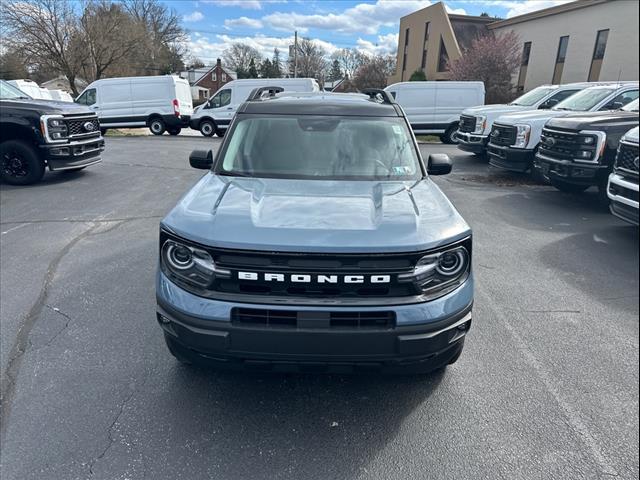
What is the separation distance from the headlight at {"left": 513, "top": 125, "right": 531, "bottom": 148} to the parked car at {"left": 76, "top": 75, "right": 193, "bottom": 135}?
51.4ft

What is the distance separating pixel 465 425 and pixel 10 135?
30.4 feet

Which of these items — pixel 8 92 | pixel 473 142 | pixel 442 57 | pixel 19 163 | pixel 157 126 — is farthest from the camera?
pixel 442 57

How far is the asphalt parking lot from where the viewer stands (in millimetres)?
2252

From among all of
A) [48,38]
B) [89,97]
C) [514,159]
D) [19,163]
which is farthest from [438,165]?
[48,38]

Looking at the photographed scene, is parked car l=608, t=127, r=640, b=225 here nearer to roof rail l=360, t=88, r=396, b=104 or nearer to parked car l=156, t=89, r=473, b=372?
parked car l=156, t=89, r=473, b=372

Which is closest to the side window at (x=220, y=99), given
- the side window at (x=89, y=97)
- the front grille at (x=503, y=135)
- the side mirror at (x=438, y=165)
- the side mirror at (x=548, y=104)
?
the side window at (x=89, y=97)

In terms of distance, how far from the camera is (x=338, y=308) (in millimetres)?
2195

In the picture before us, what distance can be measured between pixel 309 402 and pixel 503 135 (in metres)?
8.55

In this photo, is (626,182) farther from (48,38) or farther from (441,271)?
(48,38)

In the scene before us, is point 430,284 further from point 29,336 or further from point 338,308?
point 29,336

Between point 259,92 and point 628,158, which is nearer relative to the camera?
point 628,158

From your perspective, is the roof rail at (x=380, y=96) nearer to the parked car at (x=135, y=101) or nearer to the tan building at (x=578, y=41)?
the tan building at (x=578, y=41)

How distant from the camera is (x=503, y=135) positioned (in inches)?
374

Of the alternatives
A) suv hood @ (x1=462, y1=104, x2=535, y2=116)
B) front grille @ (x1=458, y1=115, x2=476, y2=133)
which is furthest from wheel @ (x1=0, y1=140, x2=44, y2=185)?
suv hood @ (x1=462, y1=104, x2=535, y2=116)
